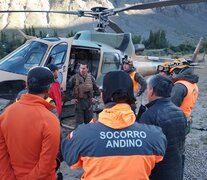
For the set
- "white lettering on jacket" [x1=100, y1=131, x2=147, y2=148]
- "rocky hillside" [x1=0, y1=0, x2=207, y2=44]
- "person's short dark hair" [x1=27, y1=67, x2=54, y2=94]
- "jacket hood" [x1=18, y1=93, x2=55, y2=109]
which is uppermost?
"person's short dark hair" [x1=27, y1=67, x2=54, y2=94]

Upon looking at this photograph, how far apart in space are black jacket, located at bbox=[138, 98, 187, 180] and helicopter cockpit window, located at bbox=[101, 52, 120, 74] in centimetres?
525

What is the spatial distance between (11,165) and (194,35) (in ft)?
295

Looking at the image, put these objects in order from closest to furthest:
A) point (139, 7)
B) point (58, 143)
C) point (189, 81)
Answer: point (58, 143)
point (189, 81)
point (139, 7)

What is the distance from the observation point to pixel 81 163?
2.09 m

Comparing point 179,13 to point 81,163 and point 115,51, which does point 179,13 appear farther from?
point 81,163

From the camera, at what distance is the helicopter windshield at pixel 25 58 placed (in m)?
6.82

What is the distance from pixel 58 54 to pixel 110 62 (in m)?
1.49

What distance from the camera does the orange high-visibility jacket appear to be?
2.50 metres

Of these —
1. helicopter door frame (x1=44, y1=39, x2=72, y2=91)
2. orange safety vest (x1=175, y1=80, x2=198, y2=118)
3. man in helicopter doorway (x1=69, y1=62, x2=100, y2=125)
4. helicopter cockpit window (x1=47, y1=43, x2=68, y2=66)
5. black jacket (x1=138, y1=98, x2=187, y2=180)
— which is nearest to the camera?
black jacket (x1=138, y1=98, x2=187, y2=180)

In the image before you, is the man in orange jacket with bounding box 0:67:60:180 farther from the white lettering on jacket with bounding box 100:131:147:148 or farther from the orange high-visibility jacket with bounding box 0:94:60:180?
the white lettering on jacket with bounding box 100:131:147:148

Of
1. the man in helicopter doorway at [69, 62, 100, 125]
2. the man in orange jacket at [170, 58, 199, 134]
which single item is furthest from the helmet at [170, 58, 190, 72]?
the man in helicopter doorway at [69, 62, 100, 125]

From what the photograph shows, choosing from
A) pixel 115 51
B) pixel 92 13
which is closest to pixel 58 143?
pixel 115 51

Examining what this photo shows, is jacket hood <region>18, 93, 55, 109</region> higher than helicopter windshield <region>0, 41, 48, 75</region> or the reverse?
higher

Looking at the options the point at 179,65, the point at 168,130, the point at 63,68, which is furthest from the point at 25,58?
the point at 168,130
